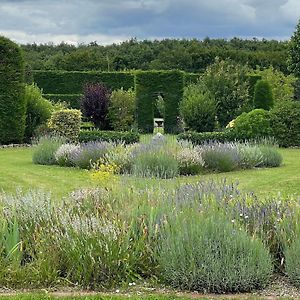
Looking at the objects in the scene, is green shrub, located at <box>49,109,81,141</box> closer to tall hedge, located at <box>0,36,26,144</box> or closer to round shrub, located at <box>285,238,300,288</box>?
tall hedge, located at <box>0,36,26,144</box>

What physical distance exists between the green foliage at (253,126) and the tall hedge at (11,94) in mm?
7473

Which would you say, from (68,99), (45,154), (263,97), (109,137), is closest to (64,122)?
(109,137)

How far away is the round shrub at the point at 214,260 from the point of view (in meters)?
4.63

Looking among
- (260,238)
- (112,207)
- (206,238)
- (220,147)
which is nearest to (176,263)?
(206,238)

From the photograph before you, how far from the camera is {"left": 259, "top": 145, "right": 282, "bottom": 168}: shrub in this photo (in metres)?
14.3

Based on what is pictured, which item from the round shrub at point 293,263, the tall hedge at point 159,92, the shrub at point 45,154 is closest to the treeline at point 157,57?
the tall hedge at point 159,92

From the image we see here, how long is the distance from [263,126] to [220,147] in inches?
235

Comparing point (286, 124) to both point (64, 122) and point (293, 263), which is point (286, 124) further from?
point (293, 263)

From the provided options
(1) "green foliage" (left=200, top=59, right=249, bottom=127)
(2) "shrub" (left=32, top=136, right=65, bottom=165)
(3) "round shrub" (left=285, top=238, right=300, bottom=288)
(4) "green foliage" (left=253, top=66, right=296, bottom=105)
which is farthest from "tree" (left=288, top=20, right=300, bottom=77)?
(3) "round shrub" (left=285, top=238, right=300, bottom=288)

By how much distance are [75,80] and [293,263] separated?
30.7m

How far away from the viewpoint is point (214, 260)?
4.64m

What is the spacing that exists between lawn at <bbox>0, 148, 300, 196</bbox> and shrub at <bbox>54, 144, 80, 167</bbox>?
378 mm

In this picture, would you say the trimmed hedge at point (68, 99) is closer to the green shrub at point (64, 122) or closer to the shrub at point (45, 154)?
the green shrub at point (64, 122)

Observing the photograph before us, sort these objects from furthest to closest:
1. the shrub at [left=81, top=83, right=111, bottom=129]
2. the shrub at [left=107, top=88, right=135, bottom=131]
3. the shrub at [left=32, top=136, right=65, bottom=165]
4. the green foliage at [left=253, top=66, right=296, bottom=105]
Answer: the green foliage at [left=253, top=66, right=296, bottom=105], the shrub at [left=107, top=88, right=135, bottom=131], the shrub at [left=81, top=83, right=111, bottom=129], the shrub at [left=32, top=136, right=65, bottom=165]
